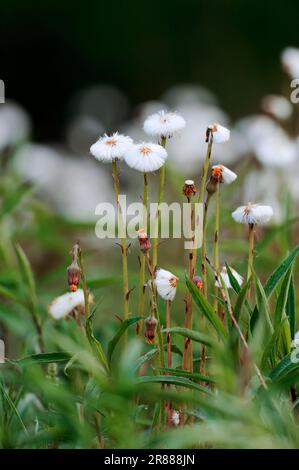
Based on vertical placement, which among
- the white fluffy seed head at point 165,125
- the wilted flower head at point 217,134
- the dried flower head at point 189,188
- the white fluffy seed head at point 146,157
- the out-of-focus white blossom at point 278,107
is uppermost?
the out-of-focus white blossom at point 278,107

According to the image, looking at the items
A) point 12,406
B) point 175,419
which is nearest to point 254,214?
point 175,419

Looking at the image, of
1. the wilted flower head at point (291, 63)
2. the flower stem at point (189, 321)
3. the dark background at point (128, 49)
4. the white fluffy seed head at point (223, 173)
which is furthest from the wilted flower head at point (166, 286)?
the dark background at point (128, 49)

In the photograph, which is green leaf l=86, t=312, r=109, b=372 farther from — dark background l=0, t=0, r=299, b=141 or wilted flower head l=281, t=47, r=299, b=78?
dark background l=0, t=0, r=299, b=141

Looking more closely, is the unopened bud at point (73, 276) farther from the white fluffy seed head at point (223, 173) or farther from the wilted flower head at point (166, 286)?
the white fluffy seed head at point (223, 173)

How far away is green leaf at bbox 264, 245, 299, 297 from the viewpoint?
4.08 ft

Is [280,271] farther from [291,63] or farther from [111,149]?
[291,63]

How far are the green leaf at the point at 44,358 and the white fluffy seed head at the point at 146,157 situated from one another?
11.0 inches

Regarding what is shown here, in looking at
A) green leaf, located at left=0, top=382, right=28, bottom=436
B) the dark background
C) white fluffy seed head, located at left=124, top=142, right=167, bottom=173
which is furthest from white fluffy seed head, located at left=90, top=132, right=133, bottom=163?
the dark background

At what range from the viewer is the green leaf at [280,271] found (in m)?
1.24

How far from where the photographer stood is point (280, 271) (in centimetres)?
125

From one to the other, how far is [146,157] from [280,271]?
243 millimetres

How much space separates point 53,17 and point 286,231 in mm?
4118
